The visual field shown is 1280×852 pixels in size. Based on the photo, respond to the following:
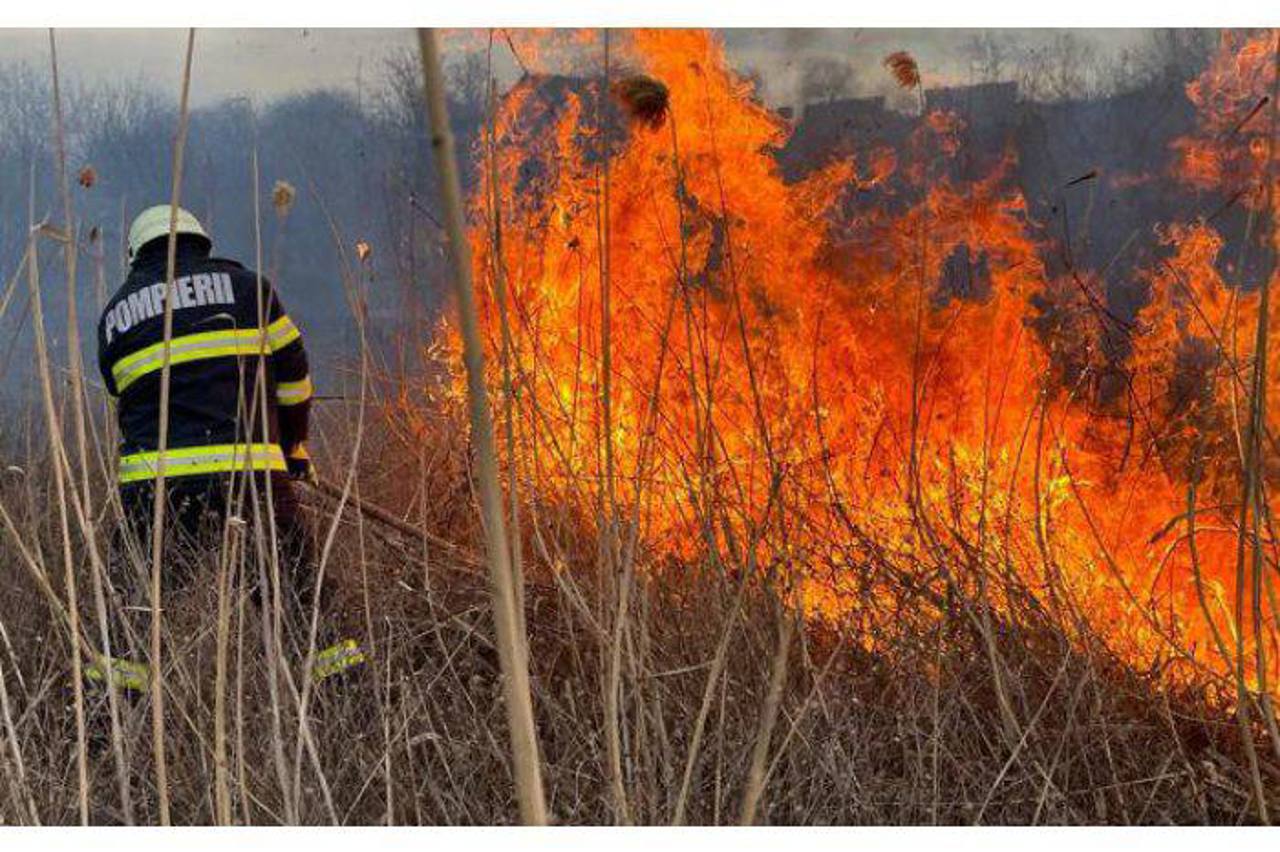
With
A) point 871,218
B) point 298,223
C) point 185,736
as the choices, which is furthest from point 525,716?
point 871,218

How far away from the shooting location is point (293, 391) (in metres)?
3.40

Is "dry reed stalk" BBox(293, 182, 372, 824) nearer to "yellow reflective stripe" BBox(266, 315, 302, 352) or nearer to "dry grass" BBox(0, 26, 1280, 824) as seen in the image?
Answer: "dry grass" BBox(0, 26, 1280, 824)

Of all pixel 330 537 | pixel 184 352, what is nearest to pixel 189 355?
pixel 184 352

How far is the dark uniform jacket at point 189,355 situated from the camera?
3.26 m

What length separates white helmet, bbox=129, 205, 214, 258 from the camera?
128 inches

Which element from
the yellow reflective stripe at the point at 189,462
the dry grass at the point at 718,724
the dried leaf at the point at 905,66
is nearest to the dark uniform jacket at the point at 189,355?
the yellow reflective stripe at the point at 189,462

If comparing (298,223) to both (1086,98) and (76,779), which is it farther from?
(1086,98)

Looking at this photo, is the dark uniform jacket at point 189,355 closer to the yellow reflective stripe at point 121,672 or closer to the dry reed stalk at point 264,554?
the yellow reflective stripe at point 121,672

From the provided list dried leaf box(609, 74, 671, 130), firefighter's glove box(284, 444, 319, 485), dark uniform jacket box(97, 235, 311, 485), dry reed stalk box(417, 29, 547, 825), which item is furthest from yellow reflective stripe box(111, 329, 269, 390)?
dry reed stalk box(417, 29, 547, 825)

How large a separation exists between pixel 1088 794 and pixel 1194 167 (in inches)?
60.3

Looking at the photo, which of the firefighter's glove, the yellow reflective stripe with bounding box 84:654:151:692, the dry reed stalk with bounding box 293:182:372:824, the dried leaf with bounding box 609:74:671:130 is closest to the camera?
the dry reed stalk with bounding box 293:182:372:824

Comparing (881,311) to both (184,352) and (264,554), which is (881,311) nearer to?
(184,352)

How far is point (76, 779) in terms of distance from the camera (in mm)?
2529

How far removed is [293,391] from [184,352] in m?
0.26
